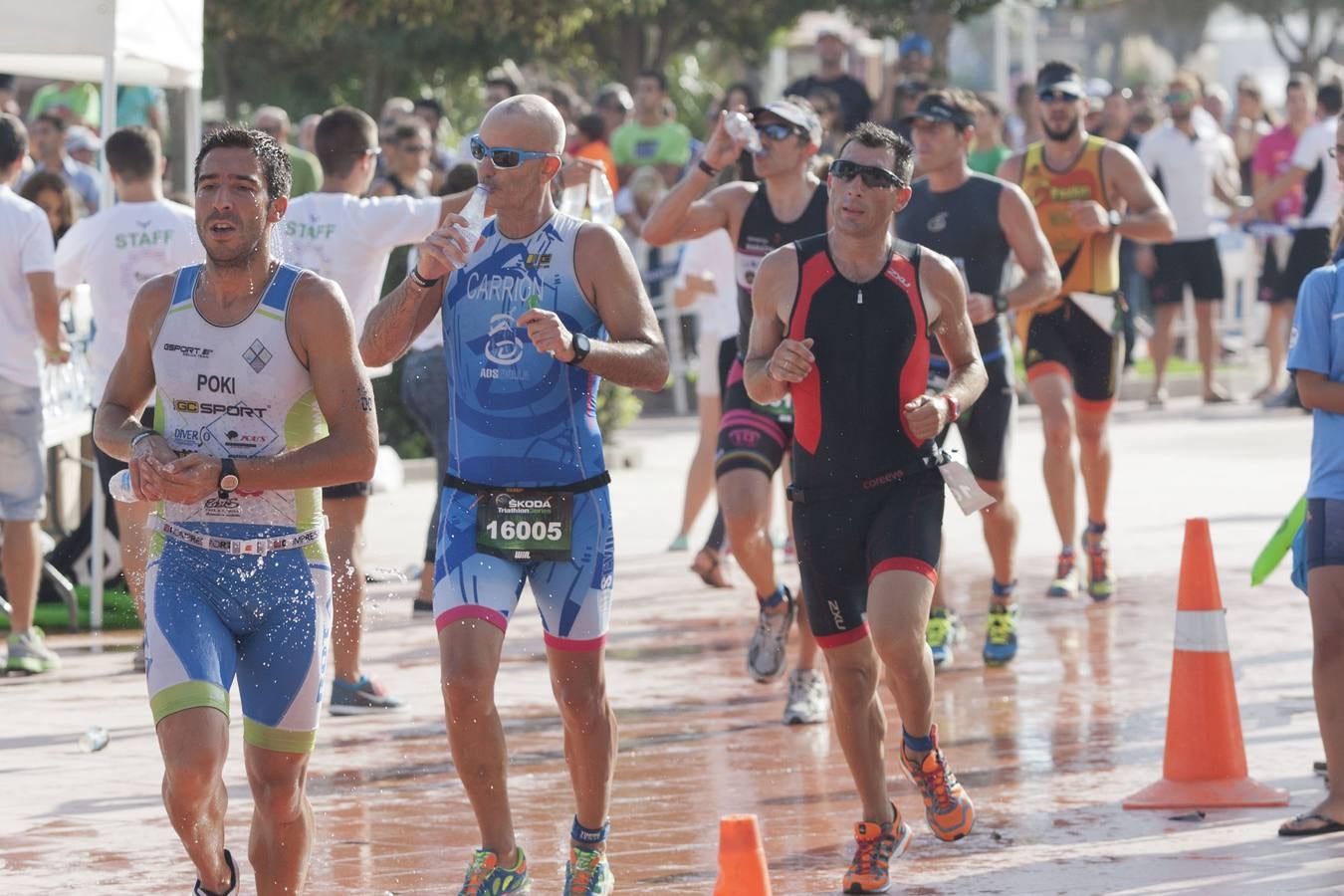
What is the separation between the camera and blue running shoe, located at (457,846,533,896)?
20.0 ft

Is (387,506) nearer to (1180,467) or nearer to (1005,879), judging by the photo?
(1180,467)

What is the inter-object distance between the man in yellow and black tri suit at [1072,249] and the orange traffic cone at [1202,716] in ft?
11.1

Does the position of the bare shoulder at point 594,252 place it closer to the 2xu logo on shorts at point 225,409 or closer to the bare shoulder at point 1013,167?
the 2xu logo on shorts at point 225,409

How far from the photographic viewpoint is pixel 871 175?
676 centimetres

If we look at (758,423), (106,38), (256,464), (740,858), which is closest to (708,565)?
(758,423)

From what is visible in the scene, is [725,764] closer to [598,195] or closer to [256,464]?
[598,195]

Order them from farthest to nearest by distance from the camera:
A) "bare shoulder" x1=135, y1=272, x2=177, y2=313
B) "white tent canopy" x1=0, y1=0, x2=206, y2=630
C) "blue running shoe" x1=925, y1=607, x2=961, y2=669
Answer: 1. "white tent canopy" x1=0, y1=0, x2=206, y2=630
2. "blue running shoe" x1=925, y1=607, x2=961, y2=669
3. "bare shoulder" x1=135, y1=272, x2=177, y2=313

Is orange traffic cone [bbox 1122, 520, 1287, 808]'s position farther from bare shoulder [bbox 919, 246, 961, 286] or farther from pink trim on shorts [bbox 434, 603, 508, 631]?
pink trim on shorts [bbox 434, 603, 508, 631]

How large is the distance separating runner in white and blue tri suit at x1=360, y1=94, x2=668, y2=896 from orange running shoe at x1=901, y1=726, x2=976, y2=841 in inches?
35.5

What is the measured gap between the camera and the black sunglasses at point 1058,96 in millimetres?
10953

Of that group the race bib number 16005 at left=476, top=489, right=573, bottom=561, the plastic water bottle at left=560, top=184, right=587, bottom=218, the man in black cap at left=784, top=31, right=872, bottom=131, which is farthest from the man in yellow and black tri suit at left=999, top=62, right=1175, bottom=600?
the man in black cap at left=784, top=31, right=872, bottom=131

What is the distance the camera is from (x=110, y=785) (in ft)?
25.4

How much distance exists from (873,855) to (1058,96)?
5488 millimetres

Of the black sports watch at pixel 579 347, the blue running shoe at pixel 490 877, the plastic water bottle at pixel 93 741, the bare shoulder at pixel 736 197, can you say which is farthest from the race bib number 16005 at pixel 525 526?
the bare shoulder at pixel 736 197
